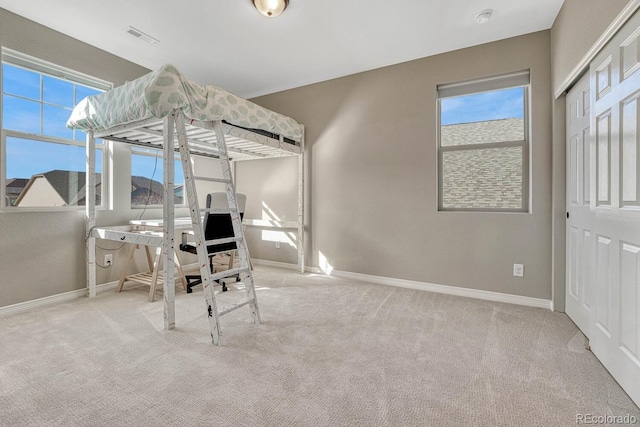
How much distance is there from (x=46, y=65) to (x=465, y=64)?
427cm

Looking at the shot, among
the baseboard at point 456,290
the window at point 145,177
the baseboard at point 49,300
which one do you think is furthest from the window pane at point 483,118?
the baseboard at point 49,300

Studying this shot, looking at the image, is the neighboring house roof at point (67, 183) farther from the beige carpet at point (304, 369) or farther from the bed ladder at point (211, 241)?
the bed ladder at point (211, 241)

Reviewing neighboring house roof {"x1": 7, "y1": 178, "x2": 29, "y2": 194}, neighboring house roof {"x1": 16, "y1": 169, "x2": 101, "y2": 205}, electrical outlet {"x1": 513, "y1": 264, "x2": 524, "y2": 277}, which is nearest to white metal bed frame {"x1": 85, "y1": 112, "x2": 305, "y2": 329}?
neighboring house roof {"x1": 16, "y1": 169, "x2": 101, "y2": 205}

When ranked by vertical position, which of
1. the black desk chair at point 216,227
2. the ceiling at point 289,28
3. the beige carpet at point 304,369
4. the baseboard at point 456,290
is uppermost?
the ceiling at point 289,28

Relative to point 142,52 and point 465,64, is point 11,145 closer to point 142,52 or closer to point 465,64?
point 142,52

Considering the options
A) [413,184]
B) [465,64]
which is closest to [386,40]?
[465,64]

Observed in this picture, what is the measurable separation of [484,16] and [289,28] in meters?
1.77

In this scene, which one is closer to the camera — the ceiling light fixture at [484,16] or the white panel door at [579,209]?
the white panel door at [579,209]

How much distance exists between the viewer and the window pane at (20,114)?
258cm

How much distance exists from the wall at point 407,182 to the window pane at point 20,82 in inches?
105

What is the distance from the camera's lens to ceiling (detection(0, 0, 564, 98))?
2.45 m

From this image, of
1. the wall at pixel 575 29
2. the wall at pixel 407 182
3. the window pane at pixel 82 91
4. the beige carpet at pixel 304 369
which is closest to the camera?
the beige carpet at pixel 304 369

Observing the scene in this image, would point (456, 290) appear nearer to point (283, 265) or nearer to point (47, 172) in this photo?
point (283, 265)

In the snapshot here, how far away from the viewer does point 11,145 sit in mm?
2607
